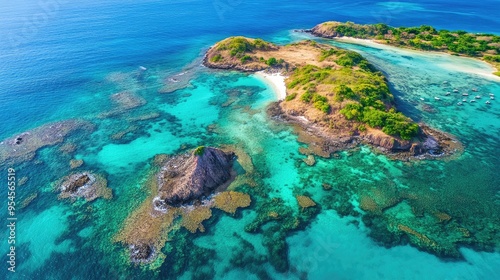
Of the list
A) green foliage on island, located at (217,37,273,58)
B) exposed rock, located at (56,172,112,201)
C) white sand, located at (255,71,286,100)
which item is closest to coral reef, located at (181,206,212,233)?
exposed rock, located at (56,172,112,201)

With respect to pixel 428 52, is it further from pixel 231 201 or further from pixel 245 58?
pixel 231 201

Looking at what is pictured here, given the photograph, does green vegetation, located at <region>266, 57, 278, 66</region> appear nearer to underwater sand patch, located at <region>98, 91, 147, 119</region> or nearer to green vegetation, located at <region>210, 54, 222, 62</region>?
green vegetation, located at <region>210, 54, 222, 62</region>

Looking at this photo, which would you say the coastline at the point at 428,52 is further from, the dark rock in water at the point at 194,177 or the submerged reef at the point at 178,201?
the dark rock in water at the point at 194,177

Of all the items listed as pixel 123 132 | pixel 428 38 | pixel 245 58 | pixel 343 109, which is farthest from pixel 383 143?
pixel 428 38

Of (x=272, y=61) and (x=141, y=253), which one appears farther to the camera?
(x=272, y=61)

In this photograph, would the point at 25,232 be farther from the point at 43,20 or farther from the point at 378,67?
the point at 43,20

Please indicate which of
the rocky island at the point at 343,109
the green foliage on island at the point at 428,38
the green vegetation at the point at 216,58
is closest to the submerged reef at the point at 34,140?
the green vegetation at the point at 216,58
